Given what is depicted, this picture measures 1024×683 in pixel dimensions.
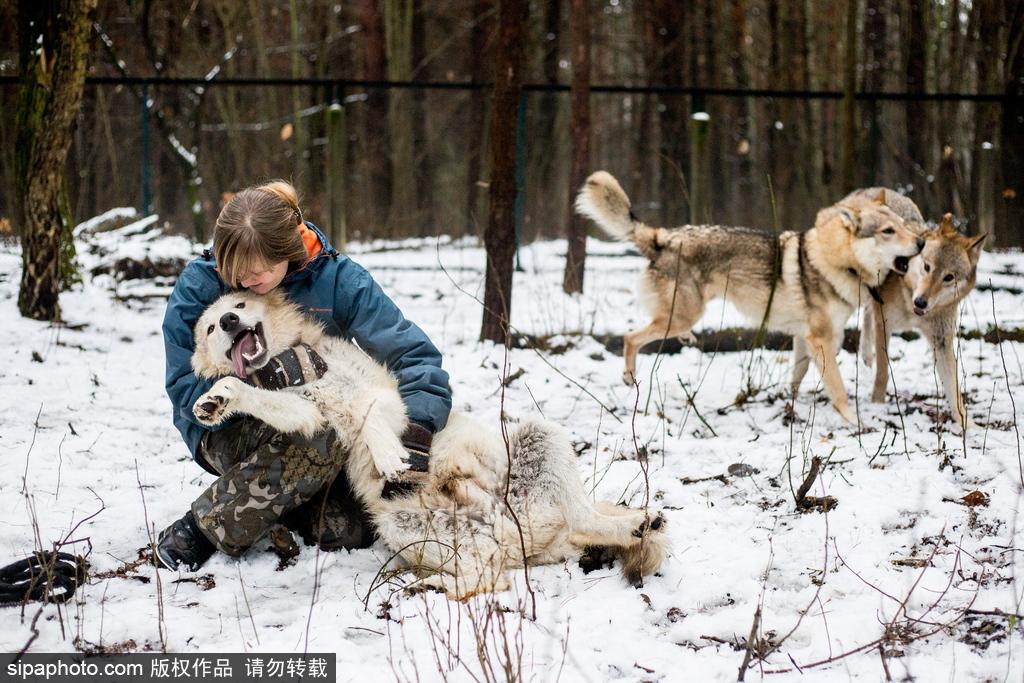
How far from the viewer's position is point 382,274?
9031mm

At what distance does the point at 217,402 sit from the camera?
9.13 feet

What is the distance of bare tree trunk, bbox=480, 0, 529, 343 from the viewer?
596cm

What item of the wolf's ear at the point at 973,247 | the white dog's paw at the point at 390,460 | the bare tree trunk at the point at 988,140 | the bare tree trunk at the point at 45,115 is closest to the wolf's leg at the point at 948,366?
the wolf's ear at the point at 973,247

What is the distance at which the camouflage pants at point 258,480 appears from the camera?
3055mm

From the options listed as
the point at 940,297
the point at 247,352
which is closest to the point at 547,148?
the point at 940,297

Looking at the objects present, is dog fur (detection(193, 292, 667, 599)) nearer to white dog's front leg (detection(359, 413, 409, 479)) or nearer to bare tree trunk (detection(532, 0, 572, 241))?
white dog's front leg (detection(359, 413, 409, 479))

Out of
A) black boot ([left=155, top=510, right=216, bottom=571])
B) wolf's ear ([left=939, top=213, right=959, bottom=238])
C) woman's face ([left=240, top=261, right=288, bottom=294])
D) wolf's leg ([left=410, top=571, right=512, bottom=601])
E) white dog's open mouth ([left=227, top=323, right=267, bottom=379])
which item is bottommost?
wolf's leg ([left=410, top=571, right=512, bottom=601])

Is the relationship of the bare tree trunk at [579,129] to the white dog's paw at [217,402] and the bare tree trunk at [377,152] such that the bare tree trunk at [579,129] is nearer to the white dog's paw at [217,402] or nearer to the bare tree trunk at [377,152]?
the bare tree trunk at [377,152]

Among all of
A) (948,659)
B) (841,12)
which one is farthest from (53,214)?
(841,12)

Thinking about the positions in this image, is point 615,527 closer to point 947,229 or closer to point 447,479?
point 447,479

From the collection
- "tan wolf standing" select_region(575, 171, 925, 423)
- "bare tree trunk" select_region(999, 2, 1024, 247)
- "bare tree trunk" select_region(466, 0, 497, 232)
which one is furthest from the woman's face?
"bare tree trunk" select_region(466, 0, 497, 232)

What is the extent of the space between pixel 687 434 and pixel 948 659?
2403 millimetres

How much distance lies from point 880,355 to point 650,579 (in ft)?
10.3

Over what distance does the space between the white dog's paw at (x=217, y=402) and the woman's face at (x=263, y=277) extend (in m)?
0.46
